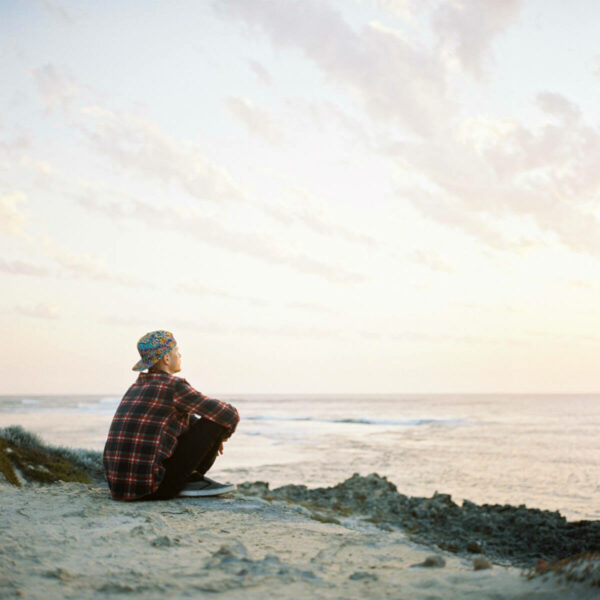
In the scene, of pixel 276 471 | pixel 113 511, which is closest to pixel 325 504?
pixel 113 511

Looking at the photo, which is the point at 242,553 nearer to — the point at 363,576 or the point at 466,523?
the point at 363,576

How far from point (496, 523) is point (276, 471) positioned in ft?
26.0

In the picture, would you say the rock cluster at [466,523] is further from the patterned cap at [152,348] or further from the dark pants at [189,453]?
the patterned cap at [152,348]

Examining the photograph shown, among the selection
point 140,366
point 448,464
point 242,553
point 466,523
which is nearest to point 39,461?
point 140,366

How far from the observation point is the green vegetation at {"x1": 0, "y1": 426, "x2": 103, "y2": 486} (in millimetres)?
9180

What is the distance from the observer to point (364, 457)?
20.5 metres

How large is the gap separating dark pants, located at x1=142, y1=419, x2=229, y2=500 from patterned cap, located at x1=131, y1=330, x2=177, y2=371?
0.81 m

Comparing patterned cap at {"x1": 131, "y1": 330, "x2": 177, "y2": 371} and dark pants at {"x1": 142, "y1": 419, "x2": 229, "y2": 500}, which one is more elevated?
patterned cap at {"x1": 131, "y1": 330, "x2": 177, "y2": 371}

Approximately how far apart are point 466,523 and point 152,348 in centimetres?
599

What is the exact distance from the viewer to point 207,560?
3891 mm

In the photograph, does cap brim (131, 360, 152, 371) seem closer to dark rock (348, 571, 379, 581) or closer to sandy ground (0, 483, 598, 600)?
sandy ground (0, 483, 598, 600)

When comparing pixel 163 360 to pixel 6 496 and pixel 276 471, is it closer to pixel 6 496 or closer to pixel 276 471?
pixel 6 496

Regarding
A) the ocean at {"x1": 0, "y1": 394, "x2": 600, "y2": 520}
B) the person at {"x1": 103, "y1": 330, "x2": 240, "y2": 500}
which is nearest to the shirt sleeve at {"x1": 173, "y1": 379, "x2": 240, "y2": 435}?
→ the person at {"x1": 103, "y1": 330, "x2": 240, "y2": 500}

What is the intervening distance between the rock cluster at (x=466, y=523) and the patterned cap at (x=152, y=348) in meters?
4.37
